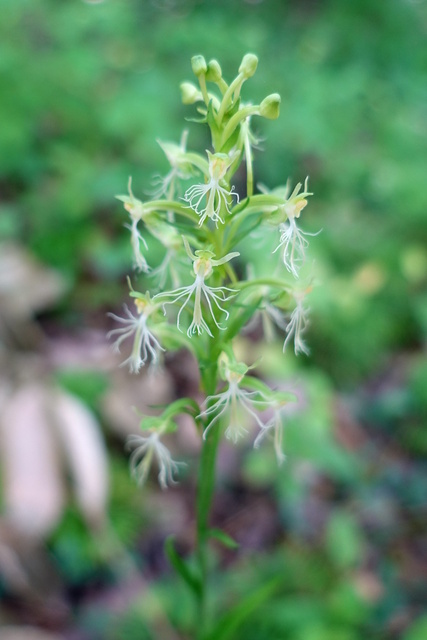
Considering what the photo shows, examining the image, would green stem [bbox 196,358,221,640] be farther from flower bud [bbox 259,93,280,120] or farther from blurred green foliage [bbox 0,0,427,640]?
blurred green foliage [bbox 0,0,427,640]

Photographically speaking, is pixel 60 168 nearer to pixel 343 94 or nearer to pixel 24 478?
pixel 343 94

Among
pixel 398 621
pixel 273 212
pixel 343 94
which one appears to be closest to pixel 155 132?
pixel 343 94

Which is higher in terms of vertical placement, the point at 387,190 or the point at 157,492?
the point at 387,190

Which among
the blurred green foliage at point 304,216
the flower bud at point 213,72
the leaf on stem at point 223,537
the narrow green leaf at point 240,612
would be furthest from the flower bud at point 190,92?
the blurred green foliage at point 304,216

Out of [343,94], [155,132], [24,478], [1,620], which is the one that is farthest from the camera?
[343,94]

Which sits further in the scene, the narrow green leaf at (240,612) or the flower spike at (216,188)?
the narrow green leaf at (240,612)

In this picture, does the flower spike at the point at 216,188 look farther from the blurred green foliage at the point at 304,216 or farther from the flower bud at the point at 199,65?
the blurred green foliage at the point at 304,216

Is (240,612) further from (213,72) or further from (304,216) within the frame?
(304,216)
